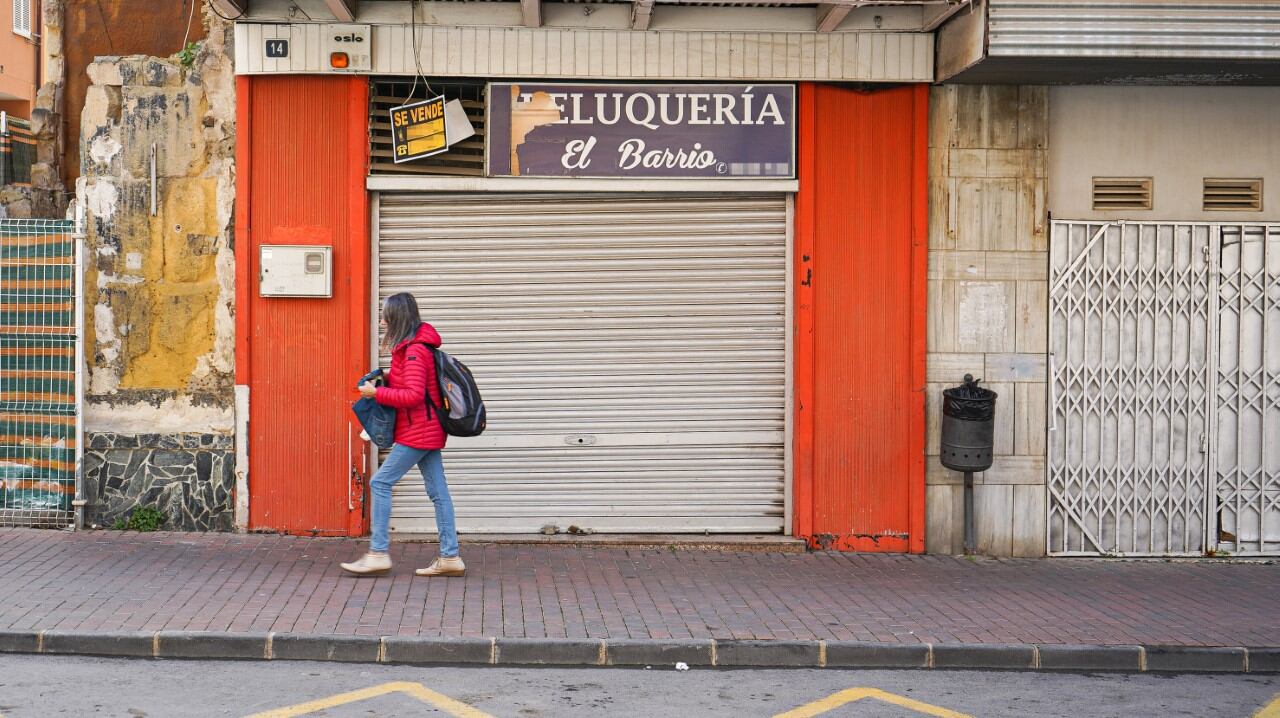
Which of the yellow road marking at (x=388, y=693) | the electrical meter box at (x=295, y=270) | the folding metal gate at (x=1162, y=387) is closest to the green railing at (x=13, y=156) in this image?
the electrical meter box at (x=295, y=270)

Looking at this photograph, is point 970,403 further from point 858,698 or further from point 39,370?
point 39,370

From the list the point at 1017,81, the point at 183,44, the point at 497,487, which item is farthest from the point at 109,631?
the point at 1017,81

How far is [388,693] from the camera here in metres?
6.04

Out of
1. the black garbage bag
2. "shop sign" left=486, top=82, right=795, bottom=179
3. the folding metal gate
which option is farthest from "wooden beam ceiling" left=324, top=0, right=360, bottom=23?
the folding metal gate

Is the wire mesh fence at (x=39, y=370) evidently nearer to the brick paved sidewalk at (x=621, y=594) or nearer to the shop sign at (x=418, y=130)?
the brick paved sidewalk at (x=621, y=594)

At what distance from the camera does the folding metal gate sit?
393 inches

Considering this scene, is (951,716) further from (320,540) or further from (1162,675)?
(320,540)

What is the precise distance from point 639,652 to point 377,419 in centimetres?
261

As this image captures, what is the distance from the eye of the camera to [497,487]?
32.7 ft

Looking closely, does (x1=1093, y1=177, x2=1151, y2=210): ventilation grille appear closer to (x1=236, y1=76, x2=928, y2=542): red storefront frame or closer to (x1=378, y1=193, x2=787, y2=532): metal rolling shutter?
(x1=236, y1=76, x2=928, y2=542): red storefront frame

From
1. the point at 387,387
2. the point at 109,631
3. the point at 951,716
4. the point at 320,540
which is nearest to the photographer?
the point at 951,716

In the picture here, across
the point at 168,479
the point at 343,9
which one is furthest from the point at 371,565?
the point at 343,9

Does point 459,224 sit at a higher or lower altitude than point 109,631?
higher

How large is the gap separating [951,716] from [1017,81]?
5681 mm
